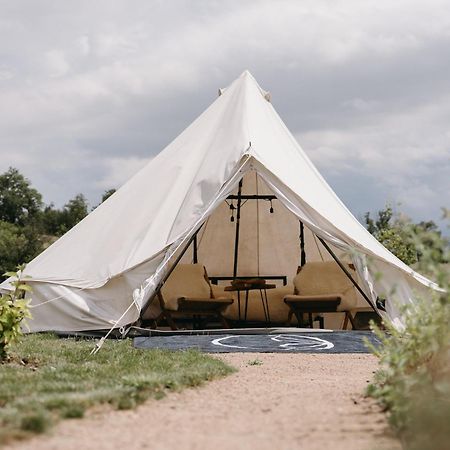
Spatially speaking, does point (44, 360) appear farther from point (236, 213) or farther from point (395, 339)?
point (236, 213)

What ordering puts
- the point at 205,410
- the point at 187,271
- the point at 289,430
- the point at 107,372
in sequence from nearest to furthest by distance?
the point at 289,430 < the point at 205,410 < the point at 107,372 < the point at 187,271

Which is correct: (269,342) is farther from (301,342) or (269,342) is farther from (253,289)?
(253,289)

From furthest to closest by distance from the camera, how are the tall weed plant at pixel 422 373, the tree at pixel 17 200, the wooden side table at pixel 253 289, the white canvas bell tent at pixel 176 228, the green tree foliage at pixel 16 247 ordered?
the tree at pixel 17 200 → the green tree foliage at pixel 16 247 → the wooden side table at pixel 253 289 → the white canvas bell tent at pixel 176 228 → the tall weed plant at pixel 422 373

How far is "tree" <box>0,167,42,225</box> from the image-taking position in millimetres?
32781

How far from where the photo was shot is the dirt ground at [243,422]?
11.1 feet

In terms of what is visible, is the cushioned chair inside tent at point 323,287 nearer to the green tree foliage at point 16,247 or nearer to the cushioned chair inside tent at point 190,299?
the cushioned chair inside tent at point 190,299

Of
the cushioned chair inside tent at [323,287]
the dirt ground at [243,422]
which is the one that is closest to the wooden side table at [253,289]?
the cushioned chair inside tent at [323,287]

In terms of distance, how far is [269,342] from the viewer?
26.6ft

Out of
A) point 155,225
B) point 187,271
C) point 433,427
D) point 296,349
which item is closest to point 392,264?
point 296,349

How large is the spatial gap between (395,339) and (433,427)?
146 cm

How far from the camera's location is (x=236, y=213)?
1327 centimetres

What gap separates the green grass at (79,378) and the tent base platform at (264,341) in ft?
1.60

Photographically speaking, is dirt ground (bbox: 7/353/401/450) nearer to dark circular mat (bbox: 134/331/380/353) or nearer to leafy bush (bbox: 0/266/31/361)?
leafy bush (bbox: 0/266/31/361)

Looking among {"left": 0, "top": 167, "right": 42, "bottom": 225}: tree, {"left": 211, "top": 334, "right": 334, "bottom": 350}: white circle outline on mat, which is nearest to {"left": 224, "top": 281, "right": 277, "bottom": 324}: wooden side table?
{"left": 211, "top": 334, "right": 334, "bottom": 350}: white circle outline on mat
